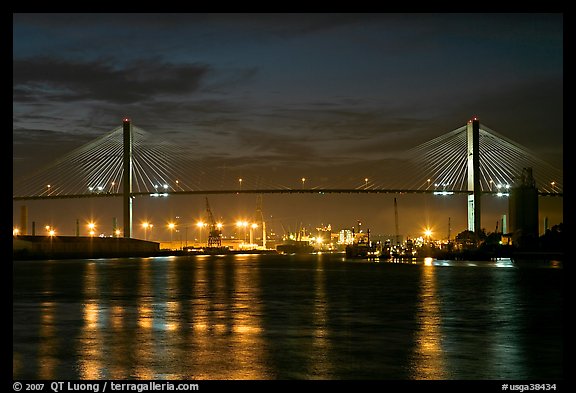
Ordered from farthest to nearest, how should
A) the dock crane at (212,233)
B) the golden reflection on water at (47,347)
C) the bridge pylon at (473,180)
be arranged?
the dock crane at (212,233) < the bridge pylon at (473,180) < the golden reflection on water at (47,347)

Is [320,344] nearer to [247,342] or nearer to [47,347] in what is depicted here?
[247,342]

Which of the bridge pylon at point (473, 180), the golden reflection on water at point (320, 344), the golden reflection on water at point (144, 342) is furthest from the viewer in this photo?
the bridge pylon at point (473, 180)

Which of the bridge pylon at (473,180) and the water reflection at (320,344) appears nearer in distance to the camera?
the water reflection at (320,344)

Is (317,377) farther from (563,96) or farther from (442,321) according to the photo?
(442,321)

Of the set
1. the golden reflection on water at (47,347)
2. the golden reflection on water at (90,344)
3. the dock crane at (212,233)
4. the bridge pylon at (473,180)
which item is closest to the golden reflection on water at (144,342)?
the golden reflection on water at (90,344)

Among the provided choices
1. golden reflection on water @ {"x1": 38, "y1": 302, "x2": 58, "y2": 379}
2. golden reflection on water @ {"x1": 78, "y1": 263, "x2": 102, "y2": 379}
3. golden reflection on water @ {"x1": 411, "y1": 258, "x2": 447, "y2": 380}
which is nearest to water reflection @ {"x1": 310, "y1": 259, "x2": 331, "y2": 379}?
golden reflection on water @ {"x1": 411, "y1": 258, "x2": 447, "y2": 380}

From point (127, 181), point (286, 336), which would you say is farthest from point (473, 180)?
point (286, 336)

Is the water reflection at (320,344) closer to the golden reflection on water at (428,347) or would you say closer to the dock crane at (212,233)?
the golden reflection on water at (428,347)

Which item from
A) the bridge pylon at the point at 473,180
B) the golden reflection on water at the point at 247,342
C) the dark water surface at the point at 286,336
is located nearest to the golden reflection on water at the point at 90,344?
the dark water surface at the point at 286,336

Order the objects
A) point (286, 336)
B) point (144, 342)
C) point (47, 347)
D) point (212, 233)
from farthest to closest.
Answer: point (212, 233), point (286, 336), point (144, 342), point (47, 347)

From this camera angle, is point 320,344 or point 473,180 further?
point 473,180

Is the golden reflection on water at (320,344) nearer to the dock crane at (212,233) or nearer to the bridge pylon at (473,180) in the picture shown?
the bridge pylon at (473,180)
